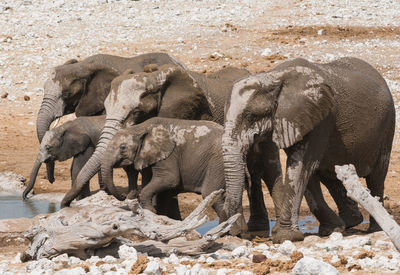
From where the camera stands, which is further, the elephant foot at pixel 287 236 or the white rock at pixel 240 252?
the elephant foot at pixel 287 236

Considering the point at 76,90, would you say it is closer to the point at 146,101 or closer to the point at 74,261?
the point at 146,101

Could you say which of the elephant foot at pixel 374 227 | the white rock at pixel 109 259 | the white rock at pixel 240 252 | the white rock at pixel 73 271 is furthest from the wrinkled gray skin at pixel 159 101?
the white rock at pixel 73 271

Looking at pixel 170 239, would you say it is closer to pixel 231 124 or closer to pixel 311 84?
pixel 231 124

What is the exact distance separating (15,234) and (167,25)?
14.2m

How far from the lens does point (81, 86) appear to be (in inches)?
465

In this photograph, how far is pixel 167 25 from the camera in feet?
74.5

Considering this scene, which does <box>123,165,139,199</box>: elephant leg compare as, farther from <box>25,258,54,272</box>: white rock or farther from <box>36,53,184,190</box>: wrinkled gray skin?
<box>25,258,54,272</box>: white rock

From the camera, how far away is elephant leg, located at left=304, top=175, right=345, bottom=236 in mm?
9086

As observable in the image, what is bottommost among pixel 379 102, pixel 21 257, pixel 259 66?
pixel 259 66

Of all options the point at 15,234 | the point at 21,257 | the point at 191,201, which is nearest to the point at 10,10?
the point at 191,201

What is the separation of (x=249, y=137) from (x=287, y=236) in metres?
0.97

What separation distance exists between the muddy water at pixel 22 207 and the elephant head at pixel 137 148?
2.26m

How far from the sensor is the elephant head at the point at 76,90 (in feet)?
38.8

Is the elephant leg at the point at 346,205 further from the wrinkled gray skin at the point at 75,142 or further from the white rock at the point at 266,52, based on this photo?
the white rock at the point at 266,52
